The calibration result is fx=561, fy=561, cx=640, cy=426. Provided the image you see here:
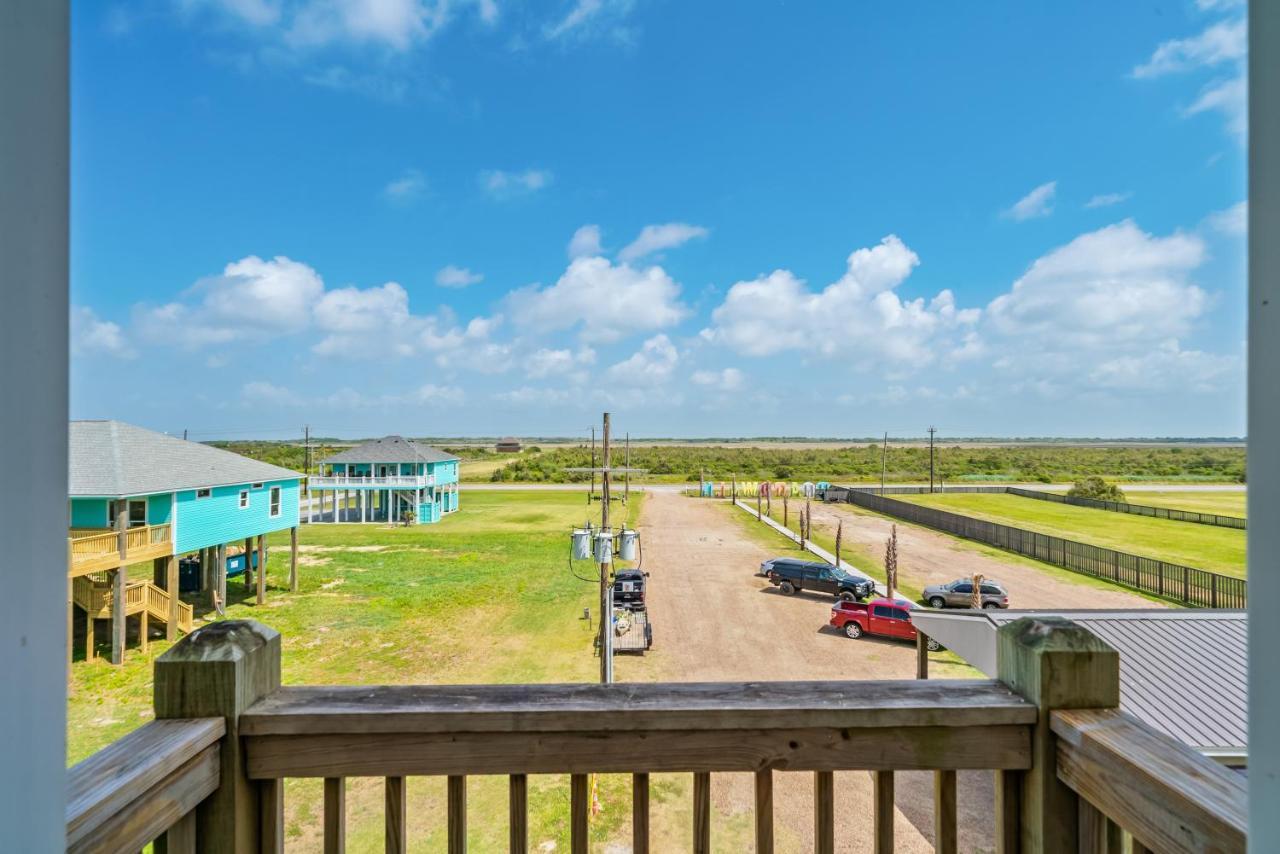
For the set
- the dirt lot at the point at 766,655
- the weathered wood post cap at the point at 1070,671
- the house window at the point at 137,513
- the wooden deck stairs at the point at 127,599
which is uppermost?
the weathered wood post cap at the point at 1070,671

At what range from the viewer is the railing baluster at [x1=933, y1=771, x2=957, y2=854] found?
3.52 ft

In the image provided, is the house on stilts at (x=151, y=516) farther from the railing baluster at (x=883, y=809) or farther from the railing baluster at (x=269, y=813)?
the railing baluster at (x=883, y=809)

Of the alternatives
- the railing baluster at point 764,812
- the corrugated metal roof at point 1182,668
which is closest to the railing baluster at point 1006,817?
the railing baluster at point 764,812

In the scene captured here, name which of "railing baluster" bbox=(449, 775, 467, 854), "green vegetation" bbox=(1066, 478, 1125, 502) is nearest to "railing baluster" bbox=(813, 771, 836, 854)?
"railing baluster" bbox=(449, 775, 467, 854)

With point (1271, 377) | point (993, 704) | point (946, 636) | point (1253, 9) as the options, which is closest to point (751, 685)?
point (993, 704)

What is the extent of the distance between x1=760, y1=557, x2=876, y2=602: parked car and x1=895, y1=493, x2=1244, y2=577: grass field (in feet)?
28.5

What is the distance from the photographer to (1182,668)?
482 cm

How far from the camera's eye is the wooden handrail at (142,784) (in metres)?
0.71

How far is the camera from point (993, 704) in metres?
1.03

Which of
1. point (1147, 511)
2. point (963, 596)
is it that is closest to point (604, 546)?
point (963, 596)

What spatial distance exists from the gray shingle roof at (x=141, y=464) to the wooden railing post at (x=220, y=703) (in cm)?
1076

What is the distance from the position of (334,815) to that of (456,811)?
23 cm

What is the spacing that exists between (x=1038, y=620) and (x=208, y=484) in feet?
42.9

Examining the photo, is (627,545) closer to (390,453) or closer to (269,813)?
(269,813)
